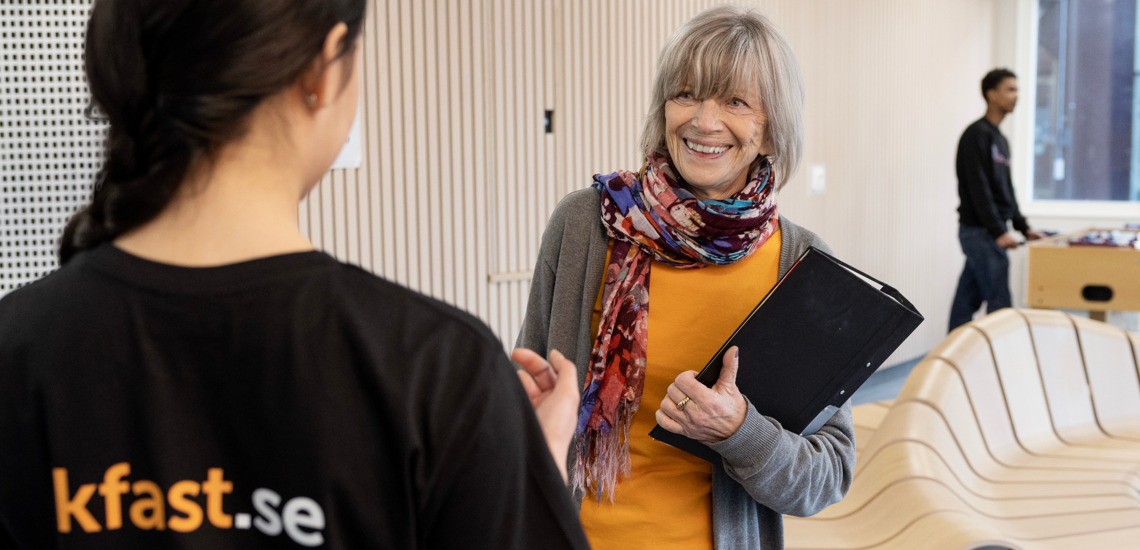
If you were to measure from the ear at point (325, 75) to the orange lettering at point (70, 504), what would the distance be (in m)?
0.30

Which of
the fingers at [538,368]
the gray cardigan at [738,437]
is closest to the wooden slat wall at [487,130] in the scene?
the gray cardigan at [738,437]

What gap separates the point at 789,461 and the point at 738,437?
92 mm

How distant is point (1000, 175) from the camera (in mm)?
5633

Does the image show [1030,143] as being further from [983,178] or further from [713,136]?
[713,136]

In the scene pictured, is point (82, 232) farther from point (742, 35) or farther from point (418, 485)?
point (742, 35)

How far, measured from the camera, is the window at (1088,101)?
7469 millimetres

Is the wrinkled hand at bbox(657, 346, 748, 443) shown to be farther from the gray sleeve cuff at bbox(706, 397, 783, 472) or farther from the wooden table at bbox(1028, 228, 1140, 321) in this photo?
the wooden table at bbox(1028, 228, 1140, 321)

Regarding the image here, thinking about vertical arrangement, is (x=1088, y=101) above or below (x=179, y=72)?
below

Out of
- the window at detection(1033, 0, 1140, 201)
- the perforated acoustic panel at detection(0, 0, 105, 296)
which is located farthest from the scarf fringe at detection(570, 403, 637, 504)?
the window at detection(1033, 0, 1140, 201)

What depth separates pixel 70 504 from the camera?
586 millimetres

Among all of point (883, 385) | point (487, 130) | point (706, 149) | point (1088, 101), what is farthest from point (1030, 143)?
point (706, 149)

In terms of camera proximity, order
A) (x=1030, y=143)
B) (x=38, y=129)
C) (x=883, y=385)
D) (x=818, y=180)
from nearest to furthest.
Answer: (x=38, y=129) → (x=818, y=180) → (x=883, y=385) → (x=1030, y=143)

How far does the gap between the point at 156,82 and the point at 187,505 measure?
29 cm

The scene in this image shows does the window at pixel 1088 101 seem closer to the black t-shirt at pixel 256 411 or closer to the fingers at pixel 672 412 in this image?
the fingers at pixel 672 412
